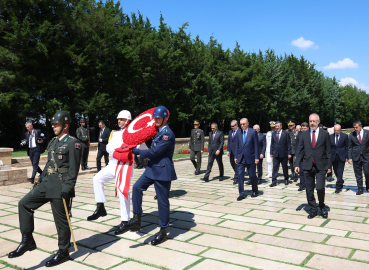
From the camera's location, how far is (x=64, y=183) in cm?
385

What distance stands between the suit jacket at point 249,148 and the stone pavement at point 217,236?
1023 mm

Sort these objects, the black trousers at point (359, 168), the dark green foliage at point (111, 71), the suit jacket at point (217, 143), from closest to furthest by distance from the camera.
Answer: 1. the black trousers at point (359, 168)
2. the suit jacket at point (217, 143)
3. the dark green foliage at point (111, 71)

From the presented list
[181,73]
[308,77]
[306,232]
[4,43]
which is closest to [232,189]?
[306,232]

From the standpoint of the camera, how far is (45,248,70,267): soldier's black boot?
12.1ft

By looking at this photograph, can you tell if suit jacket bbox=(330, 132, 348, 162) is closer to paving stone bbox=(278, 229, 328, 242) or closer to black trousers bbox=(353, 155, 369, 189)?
black trousers bbox=(353, 155, 369, 189)

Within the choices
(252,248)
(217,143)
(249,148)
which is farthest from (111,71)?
(252,248)

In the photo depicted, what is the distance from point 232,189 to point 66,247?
5.74 m

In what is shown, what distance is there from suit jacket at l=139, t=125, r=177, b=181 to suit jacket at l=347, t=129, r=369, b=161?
229 inches

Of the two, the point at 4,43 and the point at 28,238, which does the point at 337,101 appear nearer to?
the point at 4,43

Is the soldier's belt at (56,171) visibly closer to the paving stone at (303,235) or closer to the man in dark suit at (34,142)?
the paving stone at (303,235)

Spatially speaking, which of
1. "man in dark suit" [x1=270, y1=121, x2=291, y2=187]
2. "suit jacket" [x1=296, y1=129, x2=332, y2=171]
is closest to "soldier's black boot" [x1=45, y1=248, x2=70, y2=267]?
"suit jacket" [x1=296, y1=129, x2=332, y2=171]

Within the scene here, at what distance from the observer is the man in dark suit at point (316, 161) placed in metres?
5.93

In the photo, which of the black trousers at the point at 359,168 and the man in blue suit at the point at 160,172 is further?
the black trousers at the point at 359,168

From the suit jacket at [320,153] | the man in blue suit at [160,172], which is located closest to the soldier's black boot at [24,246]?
the man in blue suit at [160,172]
